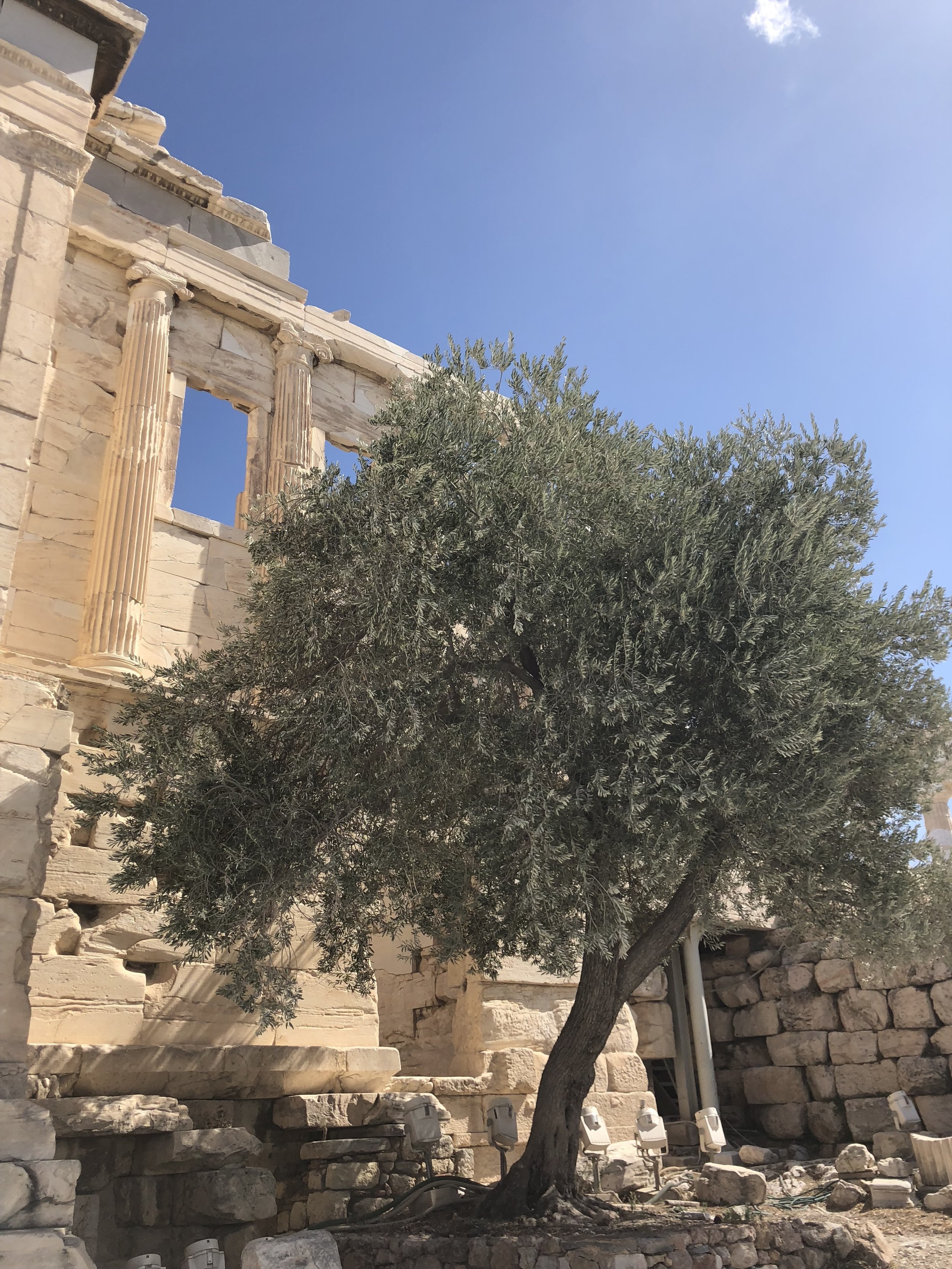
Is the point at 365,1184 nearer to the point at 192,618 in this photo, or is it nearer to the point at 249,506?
the point at 192,618

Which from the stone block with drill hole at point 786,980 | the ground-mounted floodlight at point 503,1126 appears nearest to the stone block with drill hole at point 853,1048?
the stone block with drill hole at point 786,980

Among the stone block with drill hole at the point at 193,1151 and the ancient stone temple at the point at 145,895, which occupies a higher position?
the ancient stone temple at the point at 145,895

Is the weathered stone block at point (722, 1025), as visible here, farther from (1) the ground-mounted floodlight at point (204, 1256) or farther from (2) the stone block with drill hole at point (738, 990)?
(1) the ground-mounted floodlight at point (204, 1256)

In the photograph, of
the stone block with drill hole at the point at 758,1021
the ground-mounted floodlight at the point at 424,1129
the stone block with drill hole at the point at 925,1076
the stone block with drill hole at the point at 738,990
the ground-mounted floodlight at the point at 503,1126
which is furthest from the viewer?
the stone block with drill hole at the point at 738,990

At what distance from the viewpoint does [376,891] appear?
336 inches

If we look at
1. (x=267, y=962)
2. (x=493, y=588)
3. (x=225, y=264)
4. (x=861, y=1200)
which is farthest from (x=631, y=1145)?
(x=225, y=264)

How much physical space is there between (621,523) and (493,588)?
1.20 meters

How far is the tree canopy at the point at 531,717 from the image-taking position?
24.7 feet

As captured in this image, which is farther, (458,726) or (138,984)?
(138,984)

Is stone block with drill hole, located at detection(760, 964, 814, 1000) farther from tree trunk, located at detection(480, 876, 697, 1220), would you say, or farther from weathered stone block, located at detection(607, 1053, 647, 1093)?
tree trunk, located at detection(480, 876, 697, 1220)

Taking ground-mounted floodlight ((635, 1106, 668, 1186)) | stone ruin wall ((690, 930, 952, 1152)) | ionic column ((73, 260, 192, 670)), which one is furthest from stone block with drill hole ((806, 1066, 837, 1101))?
ionic column ((73, 260, 192, 670))

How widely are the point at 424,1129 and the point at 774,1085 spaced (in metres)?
7.18

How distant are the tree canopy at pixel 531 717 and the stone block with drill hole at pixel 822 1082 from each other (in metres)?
5.65

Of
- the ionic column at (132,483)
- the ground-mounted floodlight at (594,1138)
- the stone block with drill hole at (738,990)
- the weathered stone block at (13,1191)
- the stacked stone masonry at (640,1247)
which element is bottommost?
the stacked stone masonry at (640,1247)
